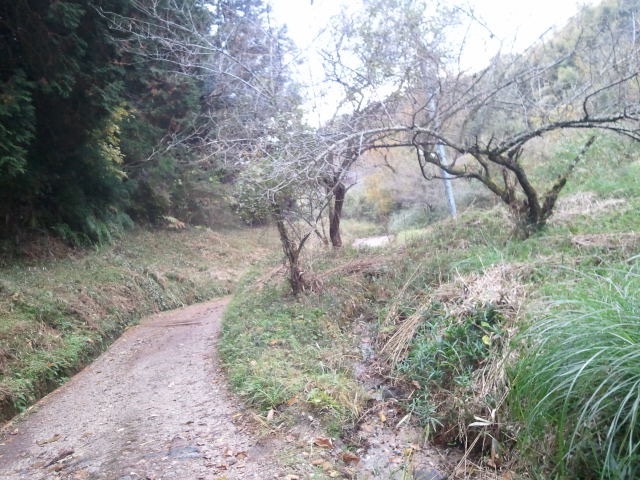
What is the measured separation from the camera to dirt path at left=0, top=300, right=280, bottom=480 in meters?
3.76

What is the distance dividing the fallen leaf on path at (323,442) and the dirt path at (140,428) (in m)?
0.42

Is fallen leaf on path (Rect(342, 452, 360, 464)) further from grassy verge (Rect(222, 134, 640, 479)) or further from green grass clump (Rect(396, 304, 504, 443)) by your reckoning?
→ green grass clump (Rect(396, 304, 504, 443))

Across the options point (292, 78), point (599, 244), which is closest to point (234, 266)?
point (292, 78)

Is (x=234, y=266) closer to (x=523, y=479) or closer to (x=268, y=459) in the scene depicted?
(x=268, y=459)

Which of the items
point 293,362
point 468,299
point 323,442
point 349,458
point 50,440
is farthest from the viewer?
point 293,362

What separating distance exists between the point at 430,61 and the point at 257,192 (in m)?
4.19

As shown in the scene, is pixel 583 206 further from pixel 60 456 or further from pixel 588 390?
pixel 60 456

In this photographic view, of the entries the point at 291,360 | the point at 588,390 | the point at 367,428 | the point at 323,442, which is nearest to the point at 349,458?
the point at 323,442

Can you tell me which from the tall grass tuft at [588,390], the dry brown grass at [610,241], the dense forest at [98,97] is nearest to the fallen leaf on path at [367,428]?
the tall grass tuft at [588,390]

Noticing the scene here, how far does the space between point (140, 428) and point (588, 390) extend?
3.95 meters

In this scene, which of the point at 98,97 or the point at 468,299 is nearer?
the point at 468,299

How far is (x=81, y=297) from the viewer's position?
824 centimetres

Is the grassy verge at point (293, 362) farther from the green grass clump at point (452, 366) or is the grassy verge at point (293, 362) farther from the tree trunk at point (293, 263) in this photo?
the green grass clump at point (452, 366)

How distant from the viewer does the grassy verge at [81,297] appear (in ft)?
19.6
